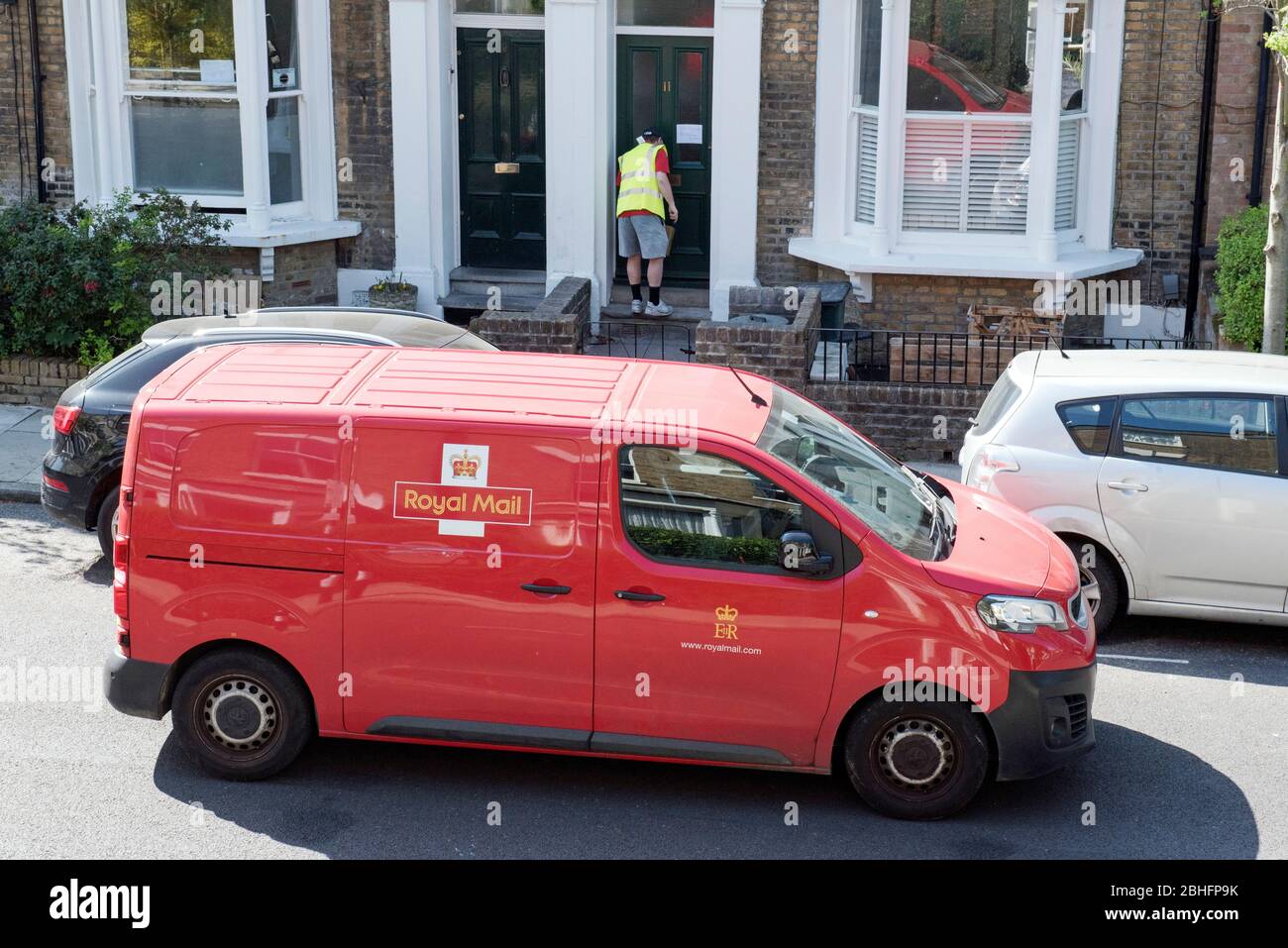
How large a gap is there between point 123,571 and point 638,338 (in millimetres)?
8402

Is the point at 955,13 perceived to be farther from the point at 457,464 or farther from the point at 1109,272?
the point at 457,464

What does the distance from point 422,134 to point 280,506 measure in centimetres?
880

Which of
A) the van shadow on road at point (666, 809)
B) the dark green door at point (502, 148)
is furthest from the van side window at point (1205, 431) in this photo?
the dark green door at point (502, 148)

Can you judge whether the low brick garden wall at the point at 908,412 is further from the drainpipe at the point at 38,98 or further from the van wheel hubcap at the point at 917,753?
the drainpipe at the point at 38,98

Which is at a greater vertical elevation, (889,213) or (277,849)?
(889,213)

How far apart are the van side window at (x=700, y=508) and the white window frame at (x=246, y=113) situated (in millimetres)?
8942

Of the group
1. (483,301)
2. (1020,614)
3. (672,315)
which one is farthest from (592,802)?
(483,301)

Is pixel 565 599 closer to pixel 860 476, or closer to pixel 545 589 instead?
pixel 545 589

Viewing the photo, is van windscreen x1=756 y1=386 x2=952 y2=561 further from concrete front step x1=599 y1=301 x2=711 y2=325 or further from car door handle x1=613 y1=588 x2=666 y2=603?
concrete front step x1=599 y1=301 x2=711 y2=325

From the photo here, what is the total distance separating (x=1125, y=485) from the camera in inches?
344

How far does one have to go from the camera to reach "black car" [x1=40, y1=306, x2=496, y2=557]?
31.3ft

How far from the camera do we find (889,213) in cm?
1401

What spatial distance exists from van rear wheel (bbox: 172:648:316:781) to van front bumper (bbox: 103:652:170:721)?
8 cm
